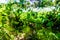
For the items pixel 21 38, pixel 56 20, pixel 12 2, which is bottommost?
pixel 21 38

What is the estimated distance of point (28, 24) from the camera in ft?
6.39

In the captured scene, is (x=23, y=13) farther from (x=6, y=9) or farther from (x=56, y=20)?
(x=56, y=20)

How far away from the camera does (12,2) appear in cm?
217

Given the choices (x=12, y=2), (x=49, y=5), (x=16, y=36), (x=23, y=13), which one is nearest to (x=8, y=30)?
(x=16, y=36)

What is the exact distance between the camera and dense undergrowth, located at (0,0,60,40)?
72.4 inches

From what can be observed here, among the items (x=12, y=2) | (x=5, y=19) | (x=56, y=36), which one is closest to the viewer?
(x=56, y=36)

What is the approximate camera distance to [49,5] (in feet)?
7.43

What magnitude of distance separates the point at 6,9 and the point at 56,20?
610 millimetres

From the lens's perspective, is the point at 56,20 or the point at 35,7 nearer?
the point at 56,20

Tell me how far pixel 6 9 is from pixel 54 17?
0.58 metres

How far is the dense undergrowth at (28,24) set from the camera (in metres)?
1.84

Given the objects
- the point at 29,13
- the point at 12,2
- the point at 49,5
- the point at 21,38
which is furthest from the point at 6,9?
the point at 49,5

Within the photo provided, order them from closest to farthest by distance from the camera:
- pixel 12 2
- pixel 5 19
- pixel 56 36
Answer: pixel 56 36, pixel 5 19, pixel 12 2

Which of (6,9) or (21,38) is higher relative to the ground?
(6,9)
